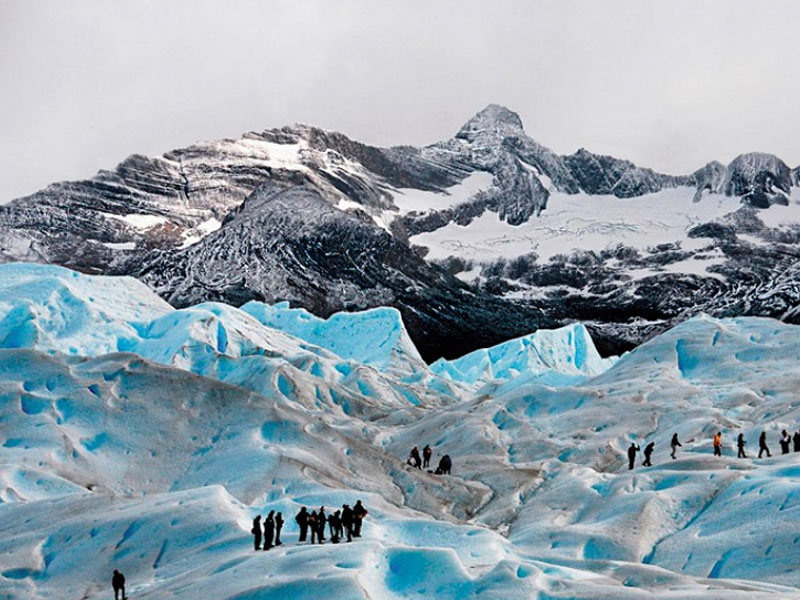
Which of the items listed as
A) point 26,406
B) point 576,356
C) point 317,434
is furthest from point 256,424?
point 576,356

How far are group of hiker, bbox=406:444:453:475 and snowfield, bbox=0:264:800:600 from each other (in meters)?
1.28

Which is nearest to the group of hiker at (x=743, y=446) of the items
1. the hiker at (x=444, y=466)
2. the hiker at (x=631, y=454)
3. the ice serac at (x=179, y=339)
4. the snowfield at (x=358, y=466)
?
the hiker at (x=631, y=454)

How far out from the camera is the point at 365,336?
430 feet

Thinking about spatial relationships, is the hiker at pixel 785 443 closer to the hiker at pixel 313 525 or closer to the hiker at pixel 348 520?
the hiker at pixel 348 520

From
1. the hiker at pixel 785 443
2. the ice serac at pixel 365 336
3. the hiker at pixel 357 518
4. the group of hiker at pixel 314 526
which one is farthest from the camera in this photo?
the ice serac at pixel 365 336

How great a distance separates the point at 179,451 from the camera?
6234 centimetres

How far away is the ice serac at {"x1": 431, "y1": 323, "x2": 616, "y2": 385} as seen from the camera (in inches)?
5359

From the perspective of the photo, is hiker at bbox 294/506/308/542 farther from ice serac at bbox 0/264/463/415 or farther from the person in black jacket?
ice serac at bbox 0/264/463/415

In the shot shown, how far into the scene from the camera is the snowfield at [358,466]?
127ft

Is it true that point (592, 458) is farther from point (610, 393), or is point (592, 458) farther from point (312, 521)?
point (312, 521)

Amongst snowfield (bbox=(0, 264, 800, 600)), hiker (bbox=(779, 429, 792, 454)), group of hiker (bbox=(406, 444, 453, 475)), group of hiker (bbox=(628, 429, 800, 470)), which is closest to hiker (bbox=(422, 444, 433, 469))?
group of hiker (bbox=(406, 444, 453, 475))

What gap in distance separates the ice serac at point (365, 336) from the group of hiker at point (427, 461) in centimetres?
4943

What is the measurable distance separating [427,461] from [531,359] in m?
71.5

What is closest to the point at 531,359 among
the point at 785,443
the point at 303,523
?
the point at 785,443
